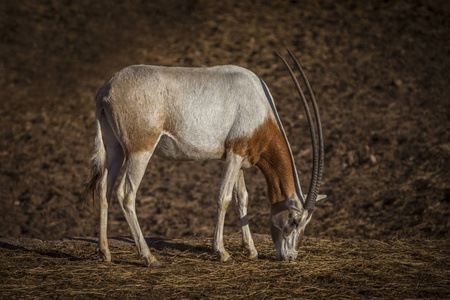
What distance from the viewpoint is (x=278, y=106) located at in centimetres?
1192

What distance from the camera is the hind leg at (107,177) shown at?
214 inches

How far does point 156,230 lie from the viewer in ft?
26.5

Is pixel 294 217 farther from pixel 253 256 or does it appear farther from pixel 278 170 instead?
pixel 253 256

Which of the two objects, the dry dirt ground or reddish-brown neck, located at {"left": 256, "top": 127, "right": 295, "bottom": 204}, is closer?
reddish-brown neck, located at {"left": 256, "top": 127, "right": 295, "bottom": 204}

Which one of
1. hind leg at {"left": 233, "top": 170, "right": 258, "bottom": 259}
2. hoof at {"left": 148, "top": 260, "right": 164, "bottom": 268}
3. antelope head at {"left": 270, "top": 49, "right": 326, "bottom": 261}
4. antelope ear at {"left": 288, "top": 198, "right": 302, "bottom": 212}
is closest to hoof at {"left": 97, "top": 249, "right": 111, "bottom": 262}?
hoof at {"left": 148, "top": 260, "right": 164, "bottom": 268}

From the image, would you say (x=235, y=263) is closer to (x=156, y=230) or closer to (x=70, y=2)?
(x=156, y=230)

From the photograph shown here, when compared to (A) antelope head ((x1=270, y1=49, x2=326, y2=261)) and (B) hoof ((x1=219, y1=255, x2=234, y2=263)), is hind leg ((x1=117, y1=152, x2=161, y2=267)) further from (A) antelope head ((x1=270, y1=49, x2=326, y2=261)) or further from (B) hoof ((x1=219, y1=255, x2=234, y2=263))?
(A) antelope head ((x1=270, y1=49, x2=326, y2=261))

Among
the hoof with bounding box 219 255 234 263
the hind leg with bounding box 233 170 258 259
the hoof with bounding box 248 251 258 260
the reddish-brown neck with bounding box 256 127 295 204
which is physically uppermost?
the reddish-brown neck with bounding box 256 127 295 204

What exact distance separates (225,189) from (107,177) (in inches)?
51.9

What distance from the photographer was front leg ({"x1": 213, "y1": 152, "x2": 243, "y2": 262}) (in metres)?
5.46

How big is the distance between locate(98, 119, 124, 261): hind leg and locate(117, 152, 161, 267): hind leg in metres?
0.28

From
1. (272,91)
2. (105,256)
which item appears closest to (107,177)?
(105,256)

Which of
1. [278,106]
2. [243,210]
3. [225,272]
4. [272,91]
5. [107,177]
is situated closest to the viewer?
[225,272]

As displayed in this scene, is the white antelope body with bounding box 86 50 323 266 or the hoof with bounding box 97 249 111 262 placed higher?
the white antelope body with bounding box 86 50 323 266
